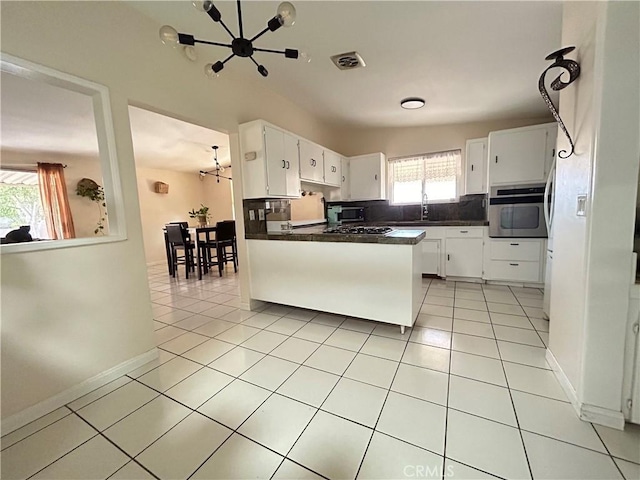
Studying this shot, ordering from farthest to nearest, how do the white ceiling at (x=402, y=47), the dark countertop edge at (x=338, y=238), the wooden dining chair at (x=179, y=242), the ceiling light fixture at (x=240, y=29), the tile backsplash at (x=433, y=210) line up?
1. the wooden dining chair at (x=179, y=242)
2. the tile backsplash at (x=433, y=210)
3. the dark countertop edge at (x=338, y=238)
4. the white ceiling at (x=402, y=47)
5. the ceiling light fixture at (x=240, y=29)

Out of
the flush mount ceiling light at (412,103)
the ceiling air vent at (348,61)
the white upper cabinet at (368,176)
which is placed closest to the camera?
the ceiling air vent at (348,61)

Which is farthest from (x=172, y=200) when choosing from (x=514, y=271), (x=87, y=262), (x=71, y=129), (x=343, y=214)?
(x=514, y=271)

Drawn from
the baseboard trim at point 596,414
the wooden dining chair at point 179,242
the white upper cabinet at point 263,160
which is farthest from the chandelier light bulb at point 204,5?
the wooden dining chair at point 179,242

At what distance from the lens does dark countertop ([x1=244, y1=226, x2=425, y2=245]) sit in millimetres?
2143

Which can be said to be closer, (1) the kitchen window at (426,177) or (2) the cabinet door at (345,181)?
(1) the kitchen window at (426,177)

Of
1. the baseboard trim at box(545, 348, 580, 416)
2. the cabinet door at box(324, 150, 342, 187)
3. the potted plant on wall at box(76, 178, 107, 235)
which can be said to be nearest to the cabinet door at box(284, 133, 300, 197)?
the cabinet door at box(324, 150, 342, 187)

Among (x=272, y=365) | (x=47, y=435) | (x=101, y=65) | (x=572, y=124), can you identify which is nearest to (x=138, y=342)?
(x=47, y=435)

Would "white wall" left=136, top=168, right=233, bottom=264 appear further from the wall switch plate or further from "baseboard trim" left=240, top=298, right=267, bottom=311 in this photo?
the wall switch plate

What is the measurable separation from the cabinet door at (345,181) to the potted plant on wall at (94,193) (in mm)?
4307

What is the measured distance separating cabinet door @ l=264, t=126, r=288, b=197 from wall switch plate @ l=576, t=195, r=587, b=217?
7.81 feet

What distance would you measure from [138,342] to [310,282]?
58.2 inches

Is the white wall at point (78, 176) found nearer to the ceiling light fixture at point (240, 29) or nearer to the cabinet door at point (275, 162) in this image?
the cabinet door at point (275, 162)

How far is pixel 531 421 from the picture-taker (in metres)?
1.33

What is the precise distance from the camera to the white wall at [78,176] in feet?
14.6
